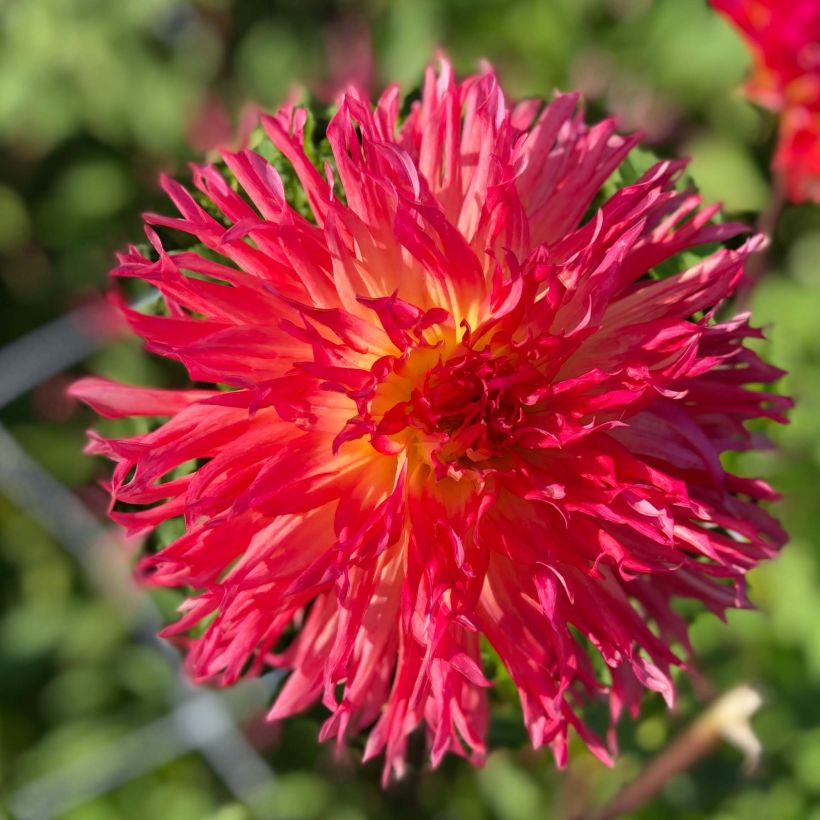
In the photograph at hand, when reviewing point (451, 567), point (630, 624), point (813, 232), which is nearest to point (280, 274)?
point (451, 567)

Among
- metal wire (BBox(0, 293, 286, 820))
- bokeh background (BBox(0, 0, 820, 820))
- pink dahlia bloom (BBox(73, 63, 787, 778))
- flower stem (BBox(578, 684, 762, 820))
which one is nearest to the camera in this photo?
pink dahlia bloom (BBox(73, 63, 787, 778))

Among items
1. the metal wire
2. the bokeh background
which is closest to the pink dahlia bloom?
the bokeh background

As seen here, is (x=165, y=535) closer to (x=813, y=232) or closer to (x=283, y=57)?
(x=283, y=57)

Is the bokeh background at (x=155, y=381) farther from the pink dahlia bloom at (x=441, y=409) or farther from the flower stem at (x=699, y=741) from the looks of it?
the pink dahlia bloom at (x=441, y=409)

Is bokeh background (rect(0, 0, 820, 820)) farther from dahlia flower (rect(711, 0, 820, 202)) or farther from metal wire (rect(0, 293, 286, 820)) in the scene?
dahlia flower (rect(711, 0, 820, 202))

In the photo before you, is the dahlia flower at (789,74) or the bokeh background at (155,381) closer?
the dahlia flower at (789,74)

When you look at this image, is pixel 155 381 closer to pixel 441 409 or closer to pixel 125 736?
pixel 441 409

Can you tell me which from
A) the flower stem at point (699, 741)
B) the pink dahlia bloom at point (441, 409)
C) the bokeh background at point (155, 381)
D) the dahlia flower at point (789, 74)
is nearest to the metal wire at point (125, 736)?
the bokeh background at point (155, 381)
